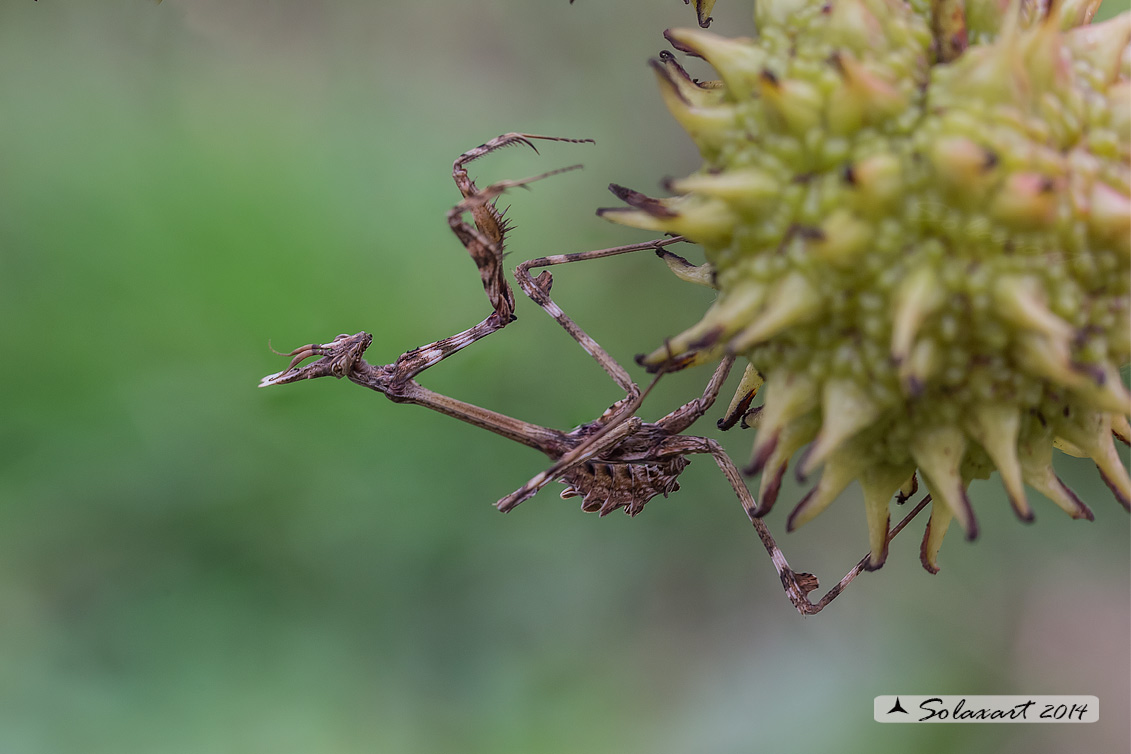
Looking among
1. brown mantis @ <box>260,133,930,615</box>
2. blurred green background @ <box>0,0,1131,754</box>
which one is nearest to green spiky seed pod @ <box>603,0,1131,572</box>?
brown mantis @ <box>260,133,930,615</box>

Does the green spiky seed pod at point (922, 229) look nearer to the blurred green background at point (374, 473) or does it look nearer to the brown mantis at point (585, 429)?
the brown mantis at point (585, 429)

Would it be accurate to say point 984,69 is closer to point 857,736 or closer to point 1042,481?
point 1042,481

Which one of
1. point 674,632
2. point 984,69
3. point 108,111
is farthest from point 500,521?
point 984,69

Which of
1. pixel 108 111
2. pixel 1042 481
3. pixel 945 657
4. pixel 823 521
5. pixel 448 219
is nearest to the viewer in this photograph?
pixel 1042 481

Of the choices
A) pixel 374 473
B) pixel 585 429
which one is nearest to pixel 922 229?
pixel 585 429

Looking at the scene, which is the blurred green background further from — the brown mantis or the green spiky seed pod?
the green spiky seed pod

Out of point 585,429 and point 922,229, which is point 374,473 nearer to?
point 585,429
